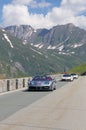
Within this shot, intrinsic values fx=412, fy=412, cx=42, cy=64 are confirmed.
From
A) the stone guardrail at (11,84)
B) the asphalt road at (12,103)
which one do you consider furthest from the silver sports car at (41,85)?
the asphalt road at (12,103)

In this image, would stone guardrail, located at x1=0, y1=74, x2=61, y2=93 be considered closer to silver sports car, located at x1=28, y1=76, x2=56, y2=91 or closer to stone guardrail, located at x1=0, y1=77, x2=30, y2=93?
stone guardrail, located at x1=0, y1=77, x2=30, y2=93

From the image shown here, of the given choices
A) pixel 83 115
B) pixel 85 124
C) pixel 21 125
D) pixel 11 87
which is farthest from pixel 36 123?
pixel 11 87

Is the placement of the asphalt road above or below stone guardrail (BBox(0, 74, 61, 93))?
below

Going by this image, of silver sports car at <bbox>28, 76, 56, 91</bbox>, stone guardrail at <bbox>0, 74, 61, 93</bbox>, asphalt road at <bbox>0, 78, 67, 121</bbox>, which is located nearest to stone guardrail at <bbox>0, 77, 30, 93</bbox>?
stone guardrail at <bbox>0, 74, 61, 93</bbox>

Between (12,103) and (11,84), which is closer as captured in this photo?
(12,103)

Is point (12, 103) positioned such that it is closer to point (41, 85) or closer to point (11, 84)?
point (41, 85)

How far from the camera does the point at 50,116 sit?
1361cm

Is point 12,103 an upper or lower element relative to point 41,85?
lower

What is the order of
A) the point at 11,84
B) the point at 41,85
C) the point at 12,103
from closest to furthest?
1. the point at 12,103
2. the point at 41,85
3. the point at 11,84

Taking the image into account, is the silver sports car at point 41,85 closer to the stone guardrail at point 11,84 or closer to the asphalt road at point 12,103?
the stone guardrail at point 11,84

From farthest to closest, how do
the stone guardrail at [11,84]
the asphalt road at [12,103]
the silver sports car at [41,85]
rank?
1. the silver sports car at [41,85]
2. the stone guardrail at [11,84]
3. the asphalt road at [12,103]

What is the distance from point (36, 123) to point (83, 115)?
2.63 metres

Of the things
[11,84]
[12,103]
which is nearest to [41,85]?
[11,84]

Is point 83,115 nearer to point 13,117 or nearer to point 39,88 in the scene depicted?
point 13,117
